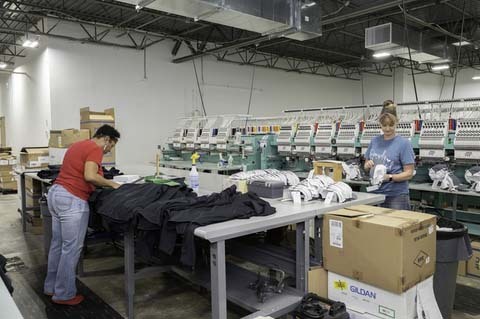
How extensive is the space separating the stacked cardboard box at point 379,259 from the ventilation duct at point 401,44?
5.25 metres

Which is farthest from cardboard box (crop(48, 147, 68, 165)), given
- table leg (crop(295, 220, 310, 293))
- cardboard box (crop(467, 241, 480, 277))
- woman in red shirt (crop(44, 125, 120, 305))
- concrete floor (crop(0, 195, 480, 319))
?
cardboard box (crop(467, 241, 480, 277))

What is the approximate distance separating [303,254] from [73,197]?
169cm

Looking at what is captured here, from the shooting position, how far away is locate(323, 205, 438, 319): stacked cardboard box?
1.78 metres

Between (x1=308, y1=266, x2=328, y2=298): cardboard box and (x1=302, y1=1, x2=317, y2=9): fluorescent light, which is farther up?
(x1=302, y1=1, x2=317, y2=9): fluorescent light

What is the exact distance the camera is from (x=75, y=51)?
7.77m

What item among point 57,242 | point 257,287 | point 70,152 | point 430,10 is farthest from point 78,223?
point 430,10

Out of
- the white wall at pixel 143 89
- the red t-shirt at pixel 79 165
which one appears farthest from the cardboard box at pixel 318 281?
the white wall at pixel 143 89

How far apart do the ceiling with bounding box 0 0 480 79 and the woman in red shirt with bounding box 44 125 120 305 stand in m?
3.80

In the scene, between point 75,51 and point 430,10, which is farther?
point 75,51

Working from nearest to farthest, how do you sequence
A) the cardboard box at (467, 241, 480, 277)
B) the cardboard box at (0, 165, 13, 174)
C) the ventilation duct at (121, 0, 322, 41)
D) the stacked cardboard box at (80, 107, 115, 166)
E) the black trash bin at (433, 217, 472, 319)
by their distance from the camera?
the black trash bin at (433, 217, 472, 319) < the cardboard box at (467, 241, 480, 277) < the ventilation duct at (121, 0, 322, 41) < the stacked cardboard box at (80, 107, 115, 166) < the cardboard box at (0, 165, 13, 174)

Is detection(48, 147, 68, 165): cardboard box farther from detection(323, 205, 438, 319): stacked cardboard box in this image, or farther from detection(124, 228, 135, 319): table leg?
detection(323, 205, 438, 319): stacked cardboard box

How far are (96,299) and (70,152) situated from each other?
1200 millimetres

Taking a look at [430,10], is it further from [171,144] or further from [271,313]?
[271,313]

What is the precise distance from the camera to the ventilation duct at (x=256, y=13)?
3959 mm
